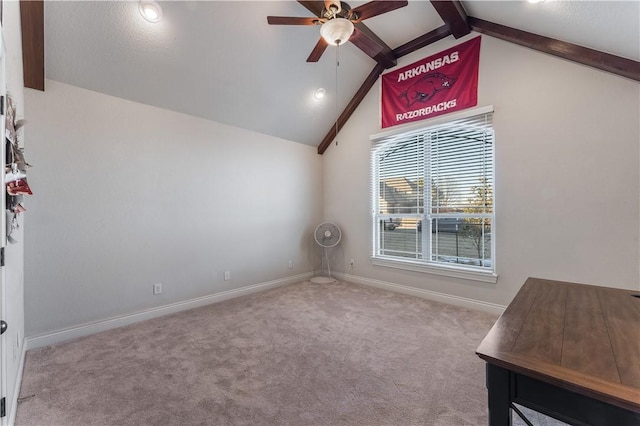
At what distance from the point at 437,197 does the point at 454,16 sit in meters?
1.99

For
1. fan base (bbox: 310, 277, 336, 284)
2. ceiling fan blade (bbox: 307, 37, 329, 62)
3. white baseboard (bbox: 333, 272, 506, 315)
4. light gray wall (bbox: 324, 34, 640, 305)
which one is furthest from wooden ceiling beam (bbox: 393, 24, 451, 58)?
fan base (bbox: 310, 277, 336, 284)

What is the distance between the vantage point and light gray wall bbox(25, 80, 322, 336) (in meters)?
2.42

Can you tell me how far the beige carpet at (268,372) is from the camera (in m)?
1.59

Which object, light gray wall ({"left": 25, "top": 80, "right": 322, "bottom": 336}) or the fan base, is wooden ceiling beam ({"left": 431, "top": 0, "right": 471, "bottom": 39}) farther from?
the fan base

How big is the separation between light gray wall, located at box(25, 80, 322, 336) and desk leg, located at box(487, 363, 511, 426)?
126 inches

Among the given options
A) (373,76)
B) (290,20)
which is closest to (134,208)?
(290,20)

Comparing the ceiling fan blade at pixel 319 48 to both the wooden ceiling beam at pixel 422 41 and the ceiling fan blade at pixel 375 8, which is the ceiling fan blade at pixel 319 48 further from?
the wooden ceiling beam at pixel 422 41

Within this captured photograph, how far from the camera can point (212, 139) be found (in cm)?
352

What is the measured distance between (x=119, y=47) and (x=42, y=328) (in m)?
2.55

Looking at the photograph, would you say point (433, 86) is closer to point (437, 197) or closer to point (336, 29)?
point (437, 197)

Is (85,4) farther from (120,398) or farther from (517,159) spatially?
(517,159)

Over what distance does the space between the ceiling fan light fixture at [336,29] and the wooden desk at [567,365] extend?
2.29 meters

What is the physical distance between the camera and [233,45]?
286 centimetres

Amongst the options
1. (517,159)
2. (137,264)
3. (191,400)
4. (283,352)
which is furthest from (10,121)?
(517,159)
